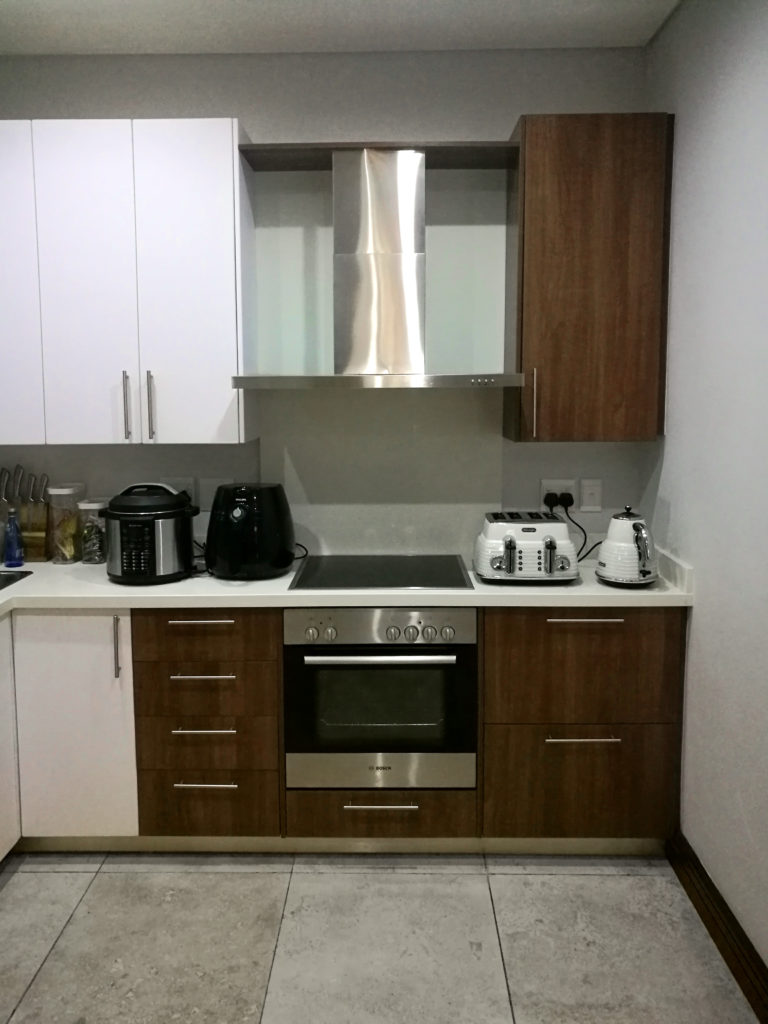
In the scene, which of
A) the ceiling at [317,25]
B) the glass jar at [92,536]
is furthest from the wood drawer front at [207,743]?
the ceiling at [317,25]

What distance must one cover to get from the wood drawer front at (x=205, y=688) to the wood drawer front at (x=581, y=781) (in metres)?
0.71

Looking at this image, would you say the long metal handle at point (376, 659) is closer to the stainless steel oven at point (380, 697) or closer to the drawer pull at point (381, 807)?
the stainless steel oven at point (380, 697)

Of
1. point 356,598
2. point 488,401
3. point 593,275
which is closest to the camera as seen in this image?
A: point 356,598

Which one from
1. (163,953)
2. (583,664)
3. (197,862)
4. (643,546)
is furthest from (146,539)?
(643,546)

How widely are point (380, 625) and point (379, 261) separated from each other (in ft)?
3.83

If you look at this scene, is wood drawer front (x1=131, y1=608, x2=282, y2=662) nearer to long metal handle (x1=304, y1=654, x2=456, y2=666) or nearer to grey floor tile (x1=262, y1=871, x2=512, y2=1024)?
long metal handle (x1=304, y1=654, x2=456, y2=666)

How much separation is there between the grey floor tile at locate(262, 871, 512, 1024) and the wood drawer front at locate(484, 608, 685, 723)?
1.82 ft

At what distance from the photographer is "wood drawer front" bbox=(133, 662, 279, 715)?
2.53m

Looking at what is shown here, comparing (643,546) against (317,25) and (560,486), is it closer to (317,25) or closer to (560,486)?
(560,486)

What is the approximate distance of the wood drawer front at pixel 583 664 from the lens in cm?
250

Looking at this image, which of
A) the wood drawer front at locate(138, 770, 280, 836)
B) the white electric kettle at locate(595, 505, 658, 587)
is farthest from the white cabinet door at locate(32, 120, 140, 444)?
the white electric kettle at locate(595, 505, 658, 587)

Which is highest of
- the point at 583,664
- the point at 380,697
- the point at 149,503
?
Answer: the point at 149,503

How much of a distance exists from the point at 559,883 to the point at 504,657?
690 millimetres

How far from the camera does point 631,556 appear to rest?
2525mm
